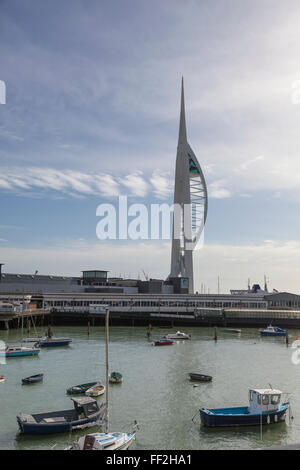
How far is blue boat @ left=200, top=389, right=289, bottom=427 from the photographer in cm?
2431

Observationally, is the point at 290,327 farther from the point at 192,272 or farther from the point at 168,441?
the point at 168,441

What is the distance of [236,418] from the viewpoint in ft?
80.4

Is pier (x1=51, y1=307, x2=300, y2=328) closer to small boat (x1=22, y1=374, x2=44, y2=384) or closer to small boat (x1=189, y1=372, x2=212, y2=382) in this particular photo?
small boat (x1=189, y1=372, x2=212, y2=382)

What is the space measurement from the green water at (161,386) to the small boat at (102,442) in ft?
4.50

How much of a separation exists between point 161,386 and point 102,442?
51.1ft

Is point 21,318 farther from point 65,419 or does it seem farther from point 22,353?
point 65,419

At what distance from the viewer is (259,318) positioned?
3548 inches

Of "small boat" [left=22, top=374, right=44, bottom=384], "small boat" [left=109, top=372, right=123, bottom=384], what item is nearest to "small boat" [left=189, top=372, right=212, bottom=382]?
"small boat" [left=109, top=372, right=123, bottom=384]

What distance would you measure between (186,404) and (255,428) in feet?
18.8

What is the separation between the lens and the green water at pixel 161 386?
75.0 feet

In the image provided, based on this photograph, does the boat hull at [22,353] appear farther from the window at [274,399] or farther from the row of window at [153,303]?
the row of window at [153,303]

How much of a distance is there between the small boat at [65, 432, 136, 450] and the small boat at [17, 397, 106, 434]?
4.32 meters
